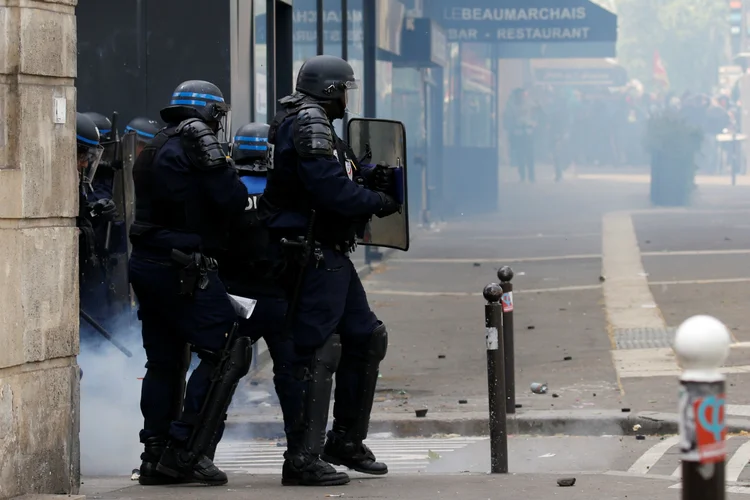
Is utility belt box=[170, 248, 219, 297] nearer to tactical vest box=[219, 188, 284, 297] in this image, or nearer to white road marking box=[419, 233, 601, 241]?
tactical vest box=[219, 188, 284, 297]

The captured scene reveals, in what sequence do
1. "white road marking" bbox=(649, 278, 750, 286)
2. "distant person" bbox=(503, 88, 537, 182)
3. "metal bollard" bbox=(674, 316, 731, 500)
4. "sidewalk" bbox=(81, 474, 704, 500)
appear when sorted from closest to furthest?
"metal bollard" bbox=(674, 316, 731, 500)
"sidewalk" bbox=(81, 474, 704, 500)
"white road marking" bbox=(649, 278, 750, 286)
"distant person" bbox=(503, 88, 537, 182)

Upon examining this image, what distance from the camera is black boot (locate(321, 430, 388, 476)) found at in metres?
6.43

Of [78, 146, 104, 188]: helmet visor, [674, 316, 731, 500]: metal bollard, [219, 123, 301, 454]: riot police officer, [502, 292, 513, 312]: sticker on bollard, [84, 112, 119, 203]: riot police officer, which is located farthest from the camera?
[84, 112, 119, 203]: riot police officer

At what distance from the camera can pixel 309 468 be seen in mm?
6062

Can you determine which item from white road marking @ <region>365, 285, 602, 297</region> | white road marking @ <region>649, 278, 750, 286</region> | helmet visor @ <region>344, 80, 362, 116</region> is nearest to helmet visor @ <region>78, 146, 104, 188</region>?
white road marking @ <region>365, 285, 602, 297</region>

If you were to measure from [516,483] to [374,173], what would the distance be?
1.48 m

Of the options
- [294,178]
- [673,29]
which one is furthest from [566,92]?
[294,178]

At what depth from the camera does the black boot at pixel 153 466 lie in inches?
241

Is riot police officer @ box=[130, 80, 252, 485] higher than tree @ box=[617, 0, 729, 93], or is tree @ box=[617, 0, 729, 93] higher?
tree @ box=[617, 0, 729, 93]

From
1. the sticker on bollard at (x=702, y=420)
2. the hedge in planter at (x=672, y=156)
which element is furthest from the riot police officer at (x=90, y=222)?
the hedge in planter at (x=672, y=156)

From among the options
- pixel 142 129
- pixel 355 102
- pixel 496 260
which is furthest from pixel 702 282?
pixel 142 129

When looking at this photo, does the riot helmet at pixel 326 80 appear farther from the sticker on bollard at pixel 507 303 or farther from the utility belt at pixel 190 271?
the sticker on bollard at pixel 507 303

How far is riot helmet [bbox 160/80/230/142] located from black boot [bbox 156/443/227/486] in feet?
4.61

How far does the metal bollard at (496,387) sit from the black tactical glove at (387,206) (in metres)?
0.96
